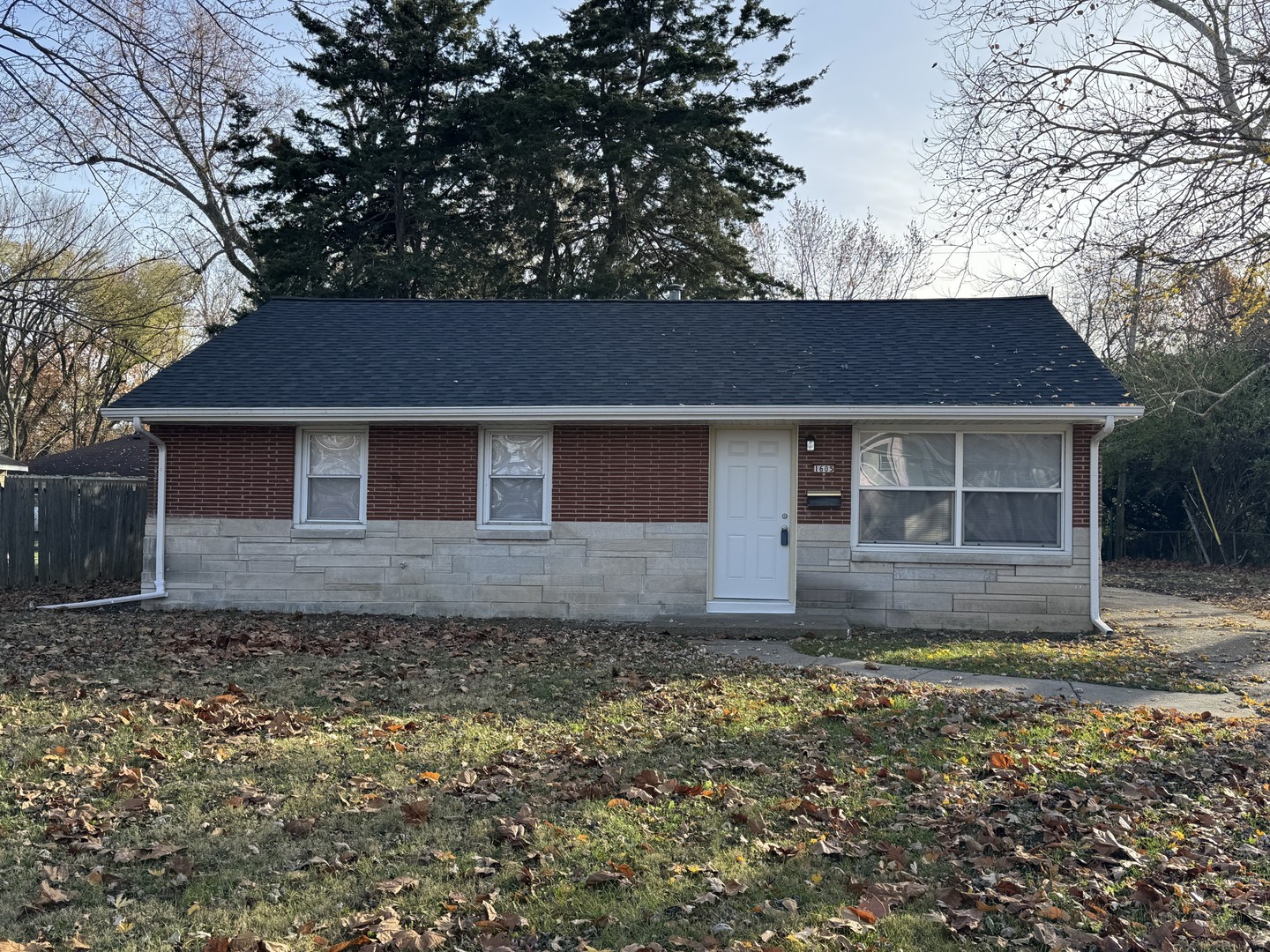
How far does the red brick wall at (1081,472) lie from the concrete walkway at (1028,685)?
4.00 m

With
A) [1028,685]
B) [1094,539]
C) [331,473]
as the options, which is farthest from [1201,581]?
[331,473]

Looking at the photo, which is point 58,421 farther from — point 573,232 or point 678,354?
point 678,354

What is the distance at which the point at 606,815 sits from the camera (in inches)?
211

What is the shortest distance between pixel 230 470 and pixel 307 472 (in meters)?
1.04

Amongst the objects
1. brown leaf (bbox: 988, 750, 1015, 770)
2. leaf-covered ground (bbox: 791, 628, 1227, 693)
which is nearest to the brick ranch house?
leaf-covered ground (bbox: 791, 628, 1227, 693)

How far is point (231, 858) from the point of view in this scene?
15.6ft

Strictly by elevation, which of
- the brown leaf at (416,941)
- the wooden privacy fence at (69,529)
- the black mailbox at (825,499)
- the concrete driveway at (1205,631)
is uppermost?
the black mailbox at (825,499)

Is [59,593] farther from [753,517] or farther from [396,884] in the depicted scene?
[396,884]

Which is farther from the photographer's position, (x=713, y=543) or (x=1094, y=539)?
(x=713, y=543)

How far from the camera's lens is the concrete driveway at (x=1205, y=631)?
10023mm

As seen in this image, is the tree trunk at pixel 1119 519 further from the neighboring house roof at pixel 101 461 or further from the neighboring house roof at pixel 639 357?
the neighboring house roof at pixel 101 461

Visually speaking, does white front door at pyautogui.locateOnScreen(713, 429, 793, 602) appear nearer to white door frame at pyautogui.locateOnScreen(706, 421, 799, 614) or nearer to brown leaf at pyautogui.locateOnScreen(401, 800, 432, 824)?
white door frame at pyautogui.locateOnScreen(706, 421, 799, 614)

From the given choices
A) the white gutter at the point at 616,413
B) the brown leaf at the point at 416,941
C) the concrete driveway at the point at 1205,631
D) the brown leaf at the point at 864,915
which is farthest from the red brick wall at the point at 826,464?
the brown leaf at the point at 416,941

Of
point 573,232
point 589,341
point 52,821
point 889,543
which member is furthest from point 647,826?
point 573,232
